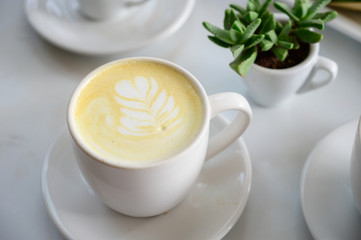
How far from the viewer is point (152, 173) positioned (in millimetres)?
521

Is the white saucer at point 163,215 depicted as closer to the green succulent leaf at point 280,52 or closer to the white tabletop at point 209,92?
the white tabletop at point 209,92

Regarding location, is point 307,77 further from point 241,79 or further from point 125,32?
point 125,32

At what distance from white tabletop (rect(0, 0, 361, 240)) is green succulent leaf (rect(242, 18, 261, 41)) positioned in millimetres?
168

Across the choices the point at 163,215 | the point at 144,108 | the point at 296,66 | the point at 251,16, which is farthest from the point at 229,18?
the point at 163,215

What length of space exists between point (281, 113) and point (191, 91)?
26 centimetres

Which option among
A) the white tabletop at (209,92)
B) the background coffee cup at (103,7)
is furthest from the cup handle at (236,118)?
the background coffee cup at (103,7)

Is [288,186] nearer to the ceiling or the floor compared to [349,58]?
nearer to the floor

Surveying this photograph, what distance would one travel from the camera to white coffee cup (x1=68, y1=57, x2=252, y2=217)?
522 mm

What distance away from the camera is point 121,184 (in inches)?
21.2

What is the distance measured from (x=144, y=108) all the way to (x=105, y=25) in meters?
0.40

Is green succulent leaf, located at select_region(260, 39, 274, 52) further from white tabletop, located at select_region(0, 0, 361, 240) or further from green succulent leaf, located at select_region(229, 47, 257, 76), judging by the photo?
white tabletop, located at select_region(0, 0, 361, 240)

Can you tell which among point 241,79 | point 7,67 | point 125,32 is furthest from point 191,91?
point 7,67

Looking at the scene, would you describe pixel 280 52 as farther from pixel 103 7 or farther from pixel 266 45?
pixel 103 7

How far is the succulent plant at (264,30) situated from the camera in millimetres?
674
